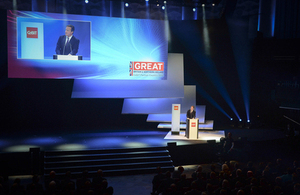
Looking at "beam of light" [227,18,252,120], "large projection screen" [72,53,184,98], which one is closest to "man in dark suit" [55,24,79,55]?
"large projection screen" [72,53,184,98]

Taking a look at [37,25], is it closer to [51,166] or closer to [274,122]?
[51,166]

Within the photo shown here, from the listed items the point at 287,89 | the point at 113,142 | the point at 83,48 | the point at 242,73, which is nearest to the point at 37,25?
the point at 83,48

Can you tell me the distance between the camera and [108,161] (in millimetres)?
7934

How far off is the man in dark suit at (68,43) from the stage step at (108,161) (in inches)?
140

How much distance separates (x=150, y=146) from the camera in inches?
338

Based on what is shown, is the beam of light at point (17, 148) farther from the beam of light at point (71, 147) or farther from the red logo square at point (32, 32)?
the red logo square at point (32, 32)

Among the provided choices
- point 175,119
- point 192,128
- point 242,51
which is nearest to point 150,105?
point 175,119

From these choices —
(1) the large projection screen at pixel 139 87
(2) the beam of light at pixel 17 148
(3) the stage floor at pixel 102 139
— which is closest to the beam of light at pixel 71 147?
(3) the stage floor at pixel 102 139

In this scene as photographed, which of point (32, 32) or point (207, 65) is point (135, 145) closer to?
point (32, 32)

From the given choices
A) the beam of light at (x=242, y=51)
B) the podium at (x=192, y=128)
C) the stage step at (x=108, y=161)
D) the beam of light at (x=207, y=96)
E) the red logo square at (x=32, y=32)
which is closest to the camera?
the stage step at (x=108, y=161)

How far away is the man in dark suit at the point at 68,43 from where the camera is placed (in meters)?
9.80

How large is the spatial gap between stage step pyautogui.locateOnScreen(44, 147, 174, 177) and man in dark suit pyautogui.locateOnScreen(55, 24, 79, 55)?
355cm

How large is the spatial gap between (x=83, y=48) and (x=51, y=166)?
4180 millimetres

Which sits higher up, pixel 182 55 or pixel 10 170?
pixel 182 55
